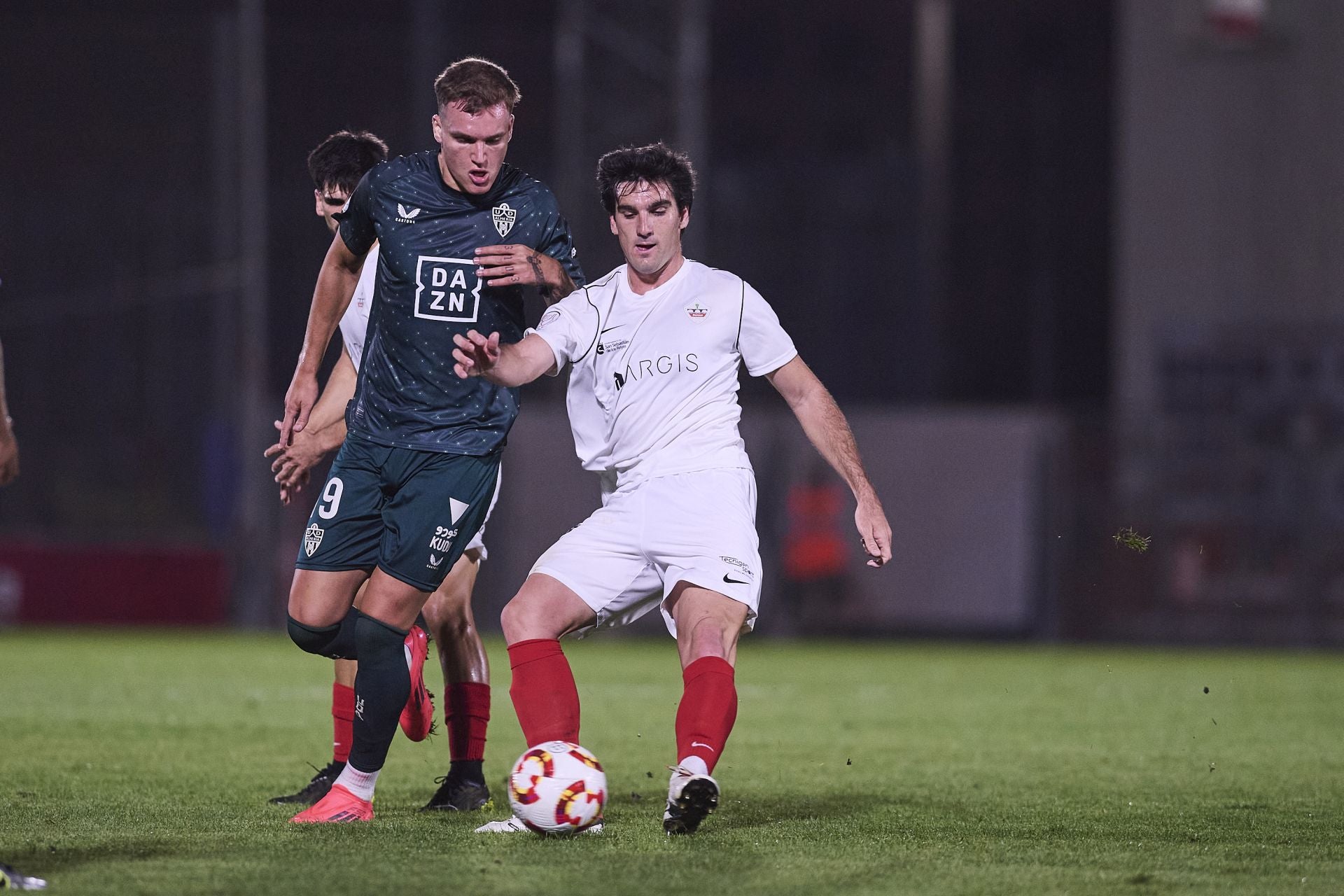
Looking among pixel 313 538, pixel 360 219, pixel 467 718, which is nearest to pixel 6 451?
pixel 313 538

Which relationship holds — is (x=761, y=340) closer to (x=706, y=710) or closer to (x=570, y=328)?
(x=570, y=328)

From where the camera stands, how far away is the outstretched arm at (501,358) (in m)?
4.69

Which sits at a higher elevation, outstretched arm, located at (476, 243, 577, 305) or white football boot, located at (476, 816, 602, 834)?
outstretched arm, located at (476, 243, 577, 305)

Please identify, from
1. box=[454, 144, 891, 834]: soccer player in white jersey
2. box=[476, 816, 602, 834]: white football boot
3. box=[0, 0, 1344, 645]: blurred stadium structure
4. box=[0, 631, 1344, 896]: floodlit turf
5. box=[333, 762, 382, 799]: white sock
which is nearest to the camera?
box=[0, 631, 1344, 896]: floodlit turf

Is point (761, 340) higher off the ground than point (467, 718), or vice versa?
point (761, 340)

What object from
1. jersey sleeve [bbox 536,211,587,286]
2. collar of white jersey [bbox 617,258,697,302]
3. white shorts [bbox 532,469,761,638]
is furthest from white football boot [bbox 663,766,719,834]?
jersey sleeve [bbox 536,211,587,286]

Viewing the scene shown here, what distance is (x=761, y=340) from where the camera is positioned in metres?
5.16

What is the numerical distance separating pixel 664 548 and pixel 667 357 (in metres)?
0.55

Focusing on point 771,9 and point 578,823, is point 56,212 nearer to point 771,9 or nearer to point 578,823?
point 771,9

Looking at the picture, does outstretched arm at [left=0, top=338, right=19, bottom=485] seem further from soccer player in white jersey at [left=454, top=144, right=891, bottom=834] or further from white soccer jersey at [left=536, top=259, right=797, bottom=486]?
white soccer jersey at [left=536, top=259, right=797, bottom=486]

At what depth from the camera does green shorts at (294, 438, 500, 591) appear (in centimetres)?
504

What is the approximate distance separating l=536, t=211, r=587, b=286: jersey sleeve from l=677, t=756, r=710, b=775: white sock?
4.78ft

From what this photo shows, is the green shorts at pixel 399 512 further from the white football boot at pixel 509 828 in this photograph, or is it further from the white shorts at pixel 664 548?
the white football boot at pixel 509 828

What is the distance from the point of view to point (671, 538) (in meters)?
5.02
